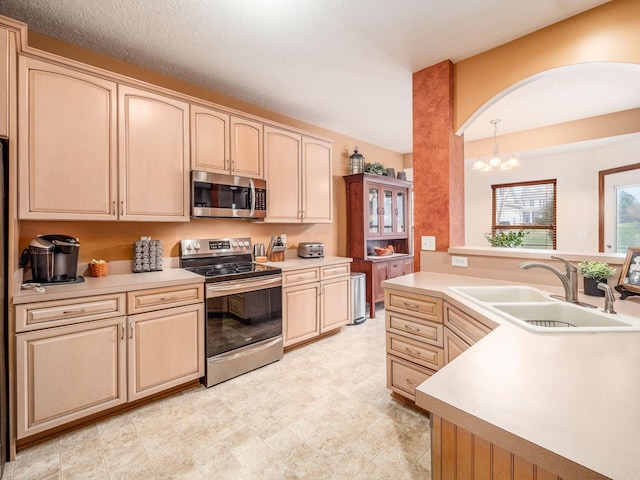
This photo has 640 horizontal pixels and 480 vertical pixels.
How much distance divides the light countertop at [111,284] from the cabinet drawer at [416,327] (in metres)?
1.47

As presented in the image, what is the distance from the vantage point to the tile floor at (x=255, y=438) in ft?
5.17

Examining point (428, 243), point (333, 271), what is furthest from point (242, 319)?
point (428, 243)

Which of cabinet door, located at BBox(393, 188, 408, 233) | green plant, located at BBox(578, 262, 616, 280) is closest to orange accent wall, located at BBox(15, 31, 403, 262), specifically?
cabinet door, located at BBox(393, 188, 408, 233)

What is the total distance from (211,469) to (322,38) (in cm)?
281

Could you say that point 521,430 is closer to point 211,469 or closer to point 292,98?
point 211,469

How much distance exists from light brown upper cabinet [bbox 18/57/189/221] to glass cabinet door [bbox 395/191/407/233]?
335 cm

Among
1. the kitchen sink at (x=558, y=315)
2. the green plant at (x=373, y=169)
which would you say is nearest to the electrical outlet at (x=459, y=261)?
the kitchen sink at (x=558, y=315)

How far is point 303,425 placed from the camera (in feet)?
6.36

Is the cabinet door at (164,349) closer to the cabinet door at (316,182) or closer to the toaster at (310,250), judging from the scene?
the toaster at (310,250)

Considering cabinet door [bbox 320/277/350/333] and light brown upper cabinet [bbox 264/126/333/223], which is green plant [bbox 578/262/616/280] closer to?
cabinet door [bbox 320/277/350/333]

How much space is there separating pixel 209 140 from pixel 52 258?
1.46 m

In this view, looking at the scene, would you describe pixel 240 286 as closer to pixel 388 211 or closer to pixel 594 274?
pixel 594 274

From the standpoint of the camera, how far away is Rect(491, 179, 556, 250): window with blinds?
4.91 meters

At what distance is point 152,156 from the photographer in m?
2.37
